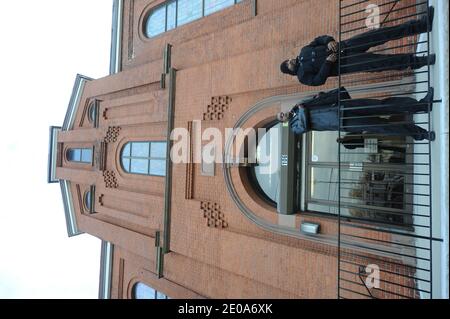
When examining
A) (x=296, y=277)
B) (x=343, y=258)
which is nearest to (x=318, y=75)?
(x=343, y=258)

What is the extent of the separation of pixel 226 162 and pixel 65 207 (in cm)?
867

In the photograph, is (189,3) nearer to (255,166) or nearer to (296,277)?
(255,166)

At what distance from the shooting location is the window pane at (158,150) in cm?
928

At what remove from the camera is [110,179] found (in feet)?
35.3

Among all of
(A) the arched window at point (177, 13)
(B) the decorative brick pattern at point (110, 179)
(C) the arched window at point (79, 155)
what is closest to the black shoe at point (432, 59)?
(A) the arched window at point (177, 13)

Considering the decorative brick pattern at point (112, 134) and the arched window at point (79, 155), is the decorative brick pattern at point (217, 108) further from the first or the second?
the arched window at point (79, 155)

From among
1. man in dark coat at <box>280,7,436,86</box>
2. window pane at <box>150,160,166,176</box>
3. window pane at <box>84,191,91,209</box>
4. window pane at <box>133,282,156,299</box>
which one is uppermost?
man in dark coat at <box>280,7,436,86</box>

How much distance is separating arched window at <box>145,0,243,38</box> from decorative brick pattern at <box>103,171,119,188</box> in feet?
14.8

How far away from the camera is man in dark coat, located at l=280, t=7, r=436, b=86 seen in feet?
13.9

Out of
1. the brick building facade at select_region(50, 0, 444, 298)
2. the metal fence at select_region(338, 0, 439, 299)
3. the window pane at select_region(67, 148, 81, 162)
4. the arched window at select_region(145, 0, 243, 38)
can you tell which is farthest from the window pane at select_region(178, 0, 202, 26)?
the window pane at select_region(67, 148, 81, 162)

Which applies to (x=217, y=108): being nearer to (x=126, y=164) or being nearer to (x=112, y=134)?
(x=126, y=164)

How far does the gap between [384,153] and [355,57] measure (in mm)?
1693

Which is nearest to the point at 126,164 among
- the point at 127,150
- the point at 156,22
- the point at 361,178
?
the point at 127,150

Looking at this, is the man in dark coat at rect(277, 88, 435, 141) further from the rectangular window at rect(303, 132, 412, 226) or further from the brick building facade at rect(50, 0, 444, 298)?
the brick building facade at rect(50, 0, 444, 298)
